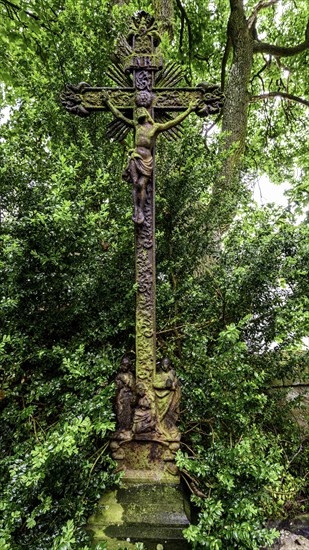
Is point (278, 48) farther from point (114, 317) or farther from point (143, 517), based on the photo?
point (143, 517)

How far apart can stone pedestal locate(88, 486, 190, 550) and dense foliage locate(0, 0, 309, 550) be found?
0.10m

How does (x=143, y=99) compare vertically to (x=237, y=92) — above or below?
below

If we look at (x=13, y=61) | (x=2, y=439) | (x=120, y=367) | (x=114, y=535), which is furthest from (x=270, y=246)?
(x=13, y=61)

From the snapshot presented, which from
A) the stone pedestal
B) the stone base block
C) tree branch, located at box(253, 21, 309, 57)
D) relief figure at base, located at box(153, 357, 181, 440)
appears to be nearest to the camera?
the stone pedestal

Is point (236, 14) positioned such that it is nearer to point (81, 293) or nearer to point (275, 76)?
point (275, 76)

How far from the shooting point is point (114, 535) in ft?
5.51

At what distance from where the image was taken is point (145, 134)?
7.29ft

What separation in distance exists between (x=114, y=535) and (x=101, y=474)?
287 millimetres

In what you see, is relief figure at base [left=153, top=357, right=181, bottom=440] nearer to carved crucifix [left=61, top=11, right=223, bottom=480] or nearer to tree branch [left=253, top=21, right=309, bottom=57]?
carved crucifix [left=61, top=11, right=223, bottom=480]

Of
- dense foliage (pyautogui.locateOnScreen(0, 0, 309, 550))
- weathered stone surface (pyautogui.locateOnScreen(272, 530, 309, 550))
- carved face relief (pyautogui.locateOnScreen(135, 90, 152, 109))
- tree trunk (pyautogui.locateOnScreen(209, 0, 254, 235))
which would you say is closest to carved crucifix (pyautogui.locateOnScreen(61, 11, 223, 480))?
carved face relief (pyautogui.locateOnScreen(135, 90, 152, 109))

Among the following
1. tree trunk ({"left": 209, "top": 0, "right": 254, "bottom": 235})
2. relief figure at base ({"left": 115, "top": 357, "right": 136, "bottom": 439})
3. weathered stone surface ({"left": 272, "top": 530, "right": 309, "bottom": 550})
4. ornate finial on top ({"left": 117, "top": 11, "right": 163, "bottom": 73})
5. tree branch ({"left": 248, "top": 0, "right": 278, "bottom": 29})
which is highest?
tree branch ({"left": 248, "top": 0, "right": 278, "bottom": 29})

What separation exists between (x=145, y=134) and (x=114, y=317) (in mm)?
1294

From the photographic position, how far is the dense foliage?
5.56 ft

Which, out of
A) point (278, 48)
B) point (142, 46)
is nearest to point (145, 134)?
point (142, 46)
